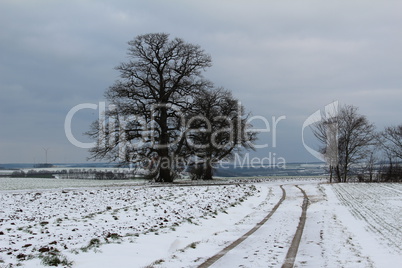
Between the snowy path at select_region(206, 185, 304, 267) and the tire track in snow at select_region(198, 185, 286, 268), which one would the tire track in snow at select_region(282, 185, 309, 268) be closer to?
the snowy path at select_region(206, 185, 304, 267)

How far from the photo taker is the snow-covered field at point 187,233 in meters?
8.11

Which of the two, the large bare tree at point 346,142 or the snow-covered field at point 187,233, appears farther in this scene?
the large bare tree at point 346,142

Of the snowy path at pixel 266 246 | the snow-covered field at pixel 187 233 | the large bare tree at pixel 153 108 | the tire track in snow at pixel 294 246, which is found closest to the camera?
the tire track in snow at pixel 294 246

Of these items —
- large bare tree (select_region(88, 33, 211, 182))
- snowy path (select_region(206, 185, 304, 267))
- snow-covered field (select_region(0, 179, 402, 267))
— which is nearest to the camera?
snowy path (select_region(206, 185, 304, 267))

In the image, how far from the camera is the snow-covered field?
811cm

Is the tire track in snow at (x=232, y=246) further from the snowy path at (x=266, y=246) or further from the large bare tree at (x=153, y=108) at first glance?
the large bare tree at (x=153, y=108)

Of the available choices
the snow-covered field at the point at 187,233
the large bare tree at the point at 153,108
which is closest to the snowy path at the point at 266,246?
the snow-covered field at the point at 187,233

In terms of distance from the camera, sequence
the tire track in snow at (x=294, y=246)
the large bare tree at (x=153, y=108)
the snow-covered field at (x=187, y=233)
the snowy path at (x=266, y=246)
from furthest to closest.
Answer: the large bare tree at (x=153, y=108)
the snow-covered field at (x=187, y=233)
the snowy path at (x=266, y=246)
the tire track in snow at (x=294, y=246)

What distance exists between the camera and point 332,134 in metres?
45.3

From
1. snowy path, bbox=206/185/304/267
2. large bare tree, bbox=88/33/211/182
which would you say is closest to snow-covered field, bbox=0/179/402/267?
snowy path, bbox=206/185/304/267

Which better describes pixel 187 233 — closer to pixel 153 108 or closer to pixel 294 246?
pixel 294 246

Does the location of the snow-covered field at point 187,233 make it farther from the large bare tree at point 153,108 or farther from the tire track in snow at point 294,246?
the large bare tree at point 153,108

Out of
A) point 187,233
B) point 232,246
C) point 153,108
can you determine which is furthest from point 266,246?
point 153,108

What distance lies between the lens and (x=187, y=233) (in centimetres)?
1168
